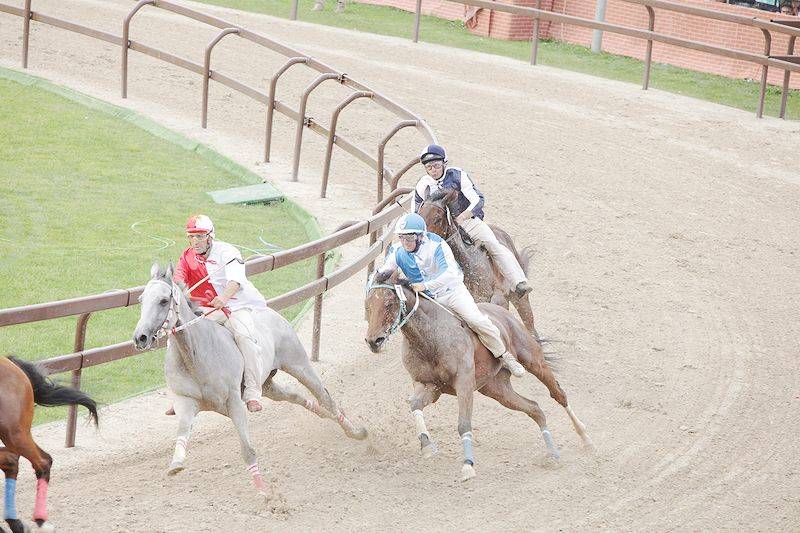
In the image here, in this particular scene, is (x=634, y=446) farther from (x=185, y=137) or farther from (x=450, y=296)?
(x=185, y=137)

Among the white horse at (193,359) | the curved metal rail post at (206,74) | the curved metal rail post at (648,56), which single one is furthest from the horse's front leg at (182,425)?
the curved metal rail post at (648,56)

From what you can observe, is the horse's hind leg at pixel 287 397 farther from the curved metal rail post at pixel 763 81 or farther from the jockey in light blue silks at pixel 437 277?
the curved metal rail post at pixel 763 81

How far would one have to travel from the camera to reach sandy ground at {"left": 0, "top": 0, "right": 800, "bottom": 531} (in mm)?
8484

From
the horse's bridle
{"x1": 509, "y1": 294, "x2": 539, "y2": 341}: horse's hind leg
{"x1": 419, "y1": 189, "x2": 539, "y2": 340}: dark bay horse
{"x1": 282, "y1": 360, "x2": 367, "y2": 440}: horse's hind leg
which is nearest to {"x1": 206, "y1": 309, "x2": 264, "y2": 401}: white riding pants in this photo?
{"x1": 282, "y1": 360, "x2": 367, "y2": 440}: horse's hind leg

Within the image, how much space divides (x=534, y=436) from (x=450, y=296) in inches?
57.9

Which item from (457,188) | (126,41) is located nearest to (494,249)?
(457,188)

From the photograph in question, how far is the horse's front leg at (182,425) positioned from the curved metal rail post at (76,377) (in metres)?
0.87

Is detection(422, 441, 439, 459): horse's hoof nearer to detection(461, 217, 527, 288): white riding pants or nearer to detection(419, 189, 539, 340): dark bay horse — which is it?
detection(419, 189, 539, 340): dark bay horse

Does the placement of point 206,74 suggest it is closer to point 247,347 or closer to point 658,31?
point 247,347

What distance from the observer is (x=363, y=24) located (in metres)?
25.4

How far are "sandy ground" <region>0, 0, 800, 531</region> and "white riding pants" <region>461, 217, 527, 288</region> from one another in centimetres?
102

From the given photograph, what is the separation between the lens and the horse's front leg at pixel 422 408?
28.9ft

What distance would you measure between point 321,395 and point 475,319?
138cm

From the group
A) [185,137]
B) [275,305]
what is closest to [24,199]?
[185,137]
